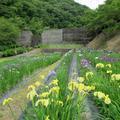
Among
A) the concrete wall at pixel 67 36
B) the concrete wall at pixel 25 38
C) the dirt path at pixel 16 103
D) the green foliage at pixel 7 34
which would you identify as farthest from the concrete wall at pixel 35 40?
the dirt path at pixel 16 103

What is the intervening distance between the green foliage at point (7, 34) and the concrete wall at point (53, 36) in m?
3.72

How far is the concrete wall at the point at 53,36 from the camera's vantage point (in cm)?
4012

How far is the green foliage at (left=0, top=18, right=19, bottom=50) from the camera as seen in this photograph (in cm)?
3553

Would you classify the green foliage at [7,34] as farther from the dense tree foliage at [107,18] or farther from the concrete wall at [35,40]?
the dense tree foliage at [107,18]

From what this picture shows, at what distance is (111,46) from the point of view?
1193 inches

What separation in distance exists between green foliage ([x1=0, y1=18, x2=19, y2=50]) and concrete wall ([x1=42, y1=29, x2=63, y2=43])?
372 cm

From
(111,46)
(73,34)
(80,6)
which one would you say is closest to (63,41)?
(73,34)

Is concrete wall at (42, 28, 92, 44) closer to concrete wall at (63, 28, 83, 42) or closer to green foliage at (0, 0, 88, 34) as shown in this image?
concrete wall at (63, 28, 83, 42)

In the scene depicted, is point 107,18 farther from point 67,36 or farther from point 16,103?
point 16,103

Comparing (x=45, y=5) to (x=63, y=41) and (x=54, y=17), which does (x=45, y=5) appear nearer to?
(x=54, y=17)

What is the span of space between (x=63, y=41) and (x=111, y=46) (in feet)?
35.0

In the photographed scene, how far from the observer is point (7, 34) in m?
36.8

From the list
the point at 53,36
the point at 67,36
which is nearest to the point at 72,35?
the point at 67,36

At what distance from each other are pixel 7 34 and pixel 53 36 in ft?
19.0
